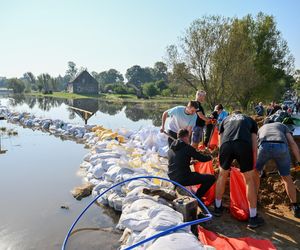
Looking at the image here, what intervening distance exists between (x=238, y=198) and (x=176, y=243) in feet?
5.37

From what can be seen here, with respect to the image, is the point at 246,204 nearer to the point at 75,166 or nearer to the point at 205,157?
the point at 205,157

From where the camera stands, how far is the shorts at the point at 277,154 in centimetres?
374

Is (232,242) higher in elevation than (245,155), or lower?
lower

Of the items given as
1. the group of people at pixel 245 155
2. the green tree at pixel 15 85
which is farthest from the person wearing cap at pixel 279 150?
the green tree at pixel 15 85

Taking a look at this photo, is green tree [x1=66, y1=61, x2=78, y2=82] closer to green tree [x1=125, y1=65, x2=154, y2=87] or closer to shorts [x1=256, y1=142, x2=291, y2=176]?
green tree [x1=125, y1=65, x2=154, y2=87]

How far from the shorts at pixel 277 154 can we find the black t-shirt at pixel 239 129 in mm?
265

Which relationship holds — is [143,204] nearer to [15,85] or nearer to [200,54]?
[200,54]

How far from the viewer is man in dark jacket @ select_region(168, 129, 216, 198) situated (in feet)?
12.7

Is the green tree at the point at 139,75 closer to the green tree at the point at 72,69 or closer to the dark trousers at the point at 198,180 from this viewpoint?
the green tree at the point at 72,69

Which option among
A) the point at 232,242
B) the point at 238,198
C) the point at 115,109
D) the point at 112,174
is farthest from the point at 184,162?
the point at 115,109

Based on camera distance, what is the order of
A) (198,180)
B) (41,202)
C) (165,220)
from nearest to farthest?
(165,220) < (198,180) < (41,202)

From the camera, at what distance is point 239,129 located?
3.69 metres

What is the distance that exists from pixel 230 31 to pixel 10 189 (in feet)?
41.5

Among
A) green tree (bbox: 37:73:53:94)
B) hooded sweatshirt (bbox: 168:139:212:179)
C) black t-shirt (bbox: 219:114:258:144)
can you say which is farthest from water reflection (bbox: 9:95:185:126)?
green tree (bbox: 37:73:53:94)
